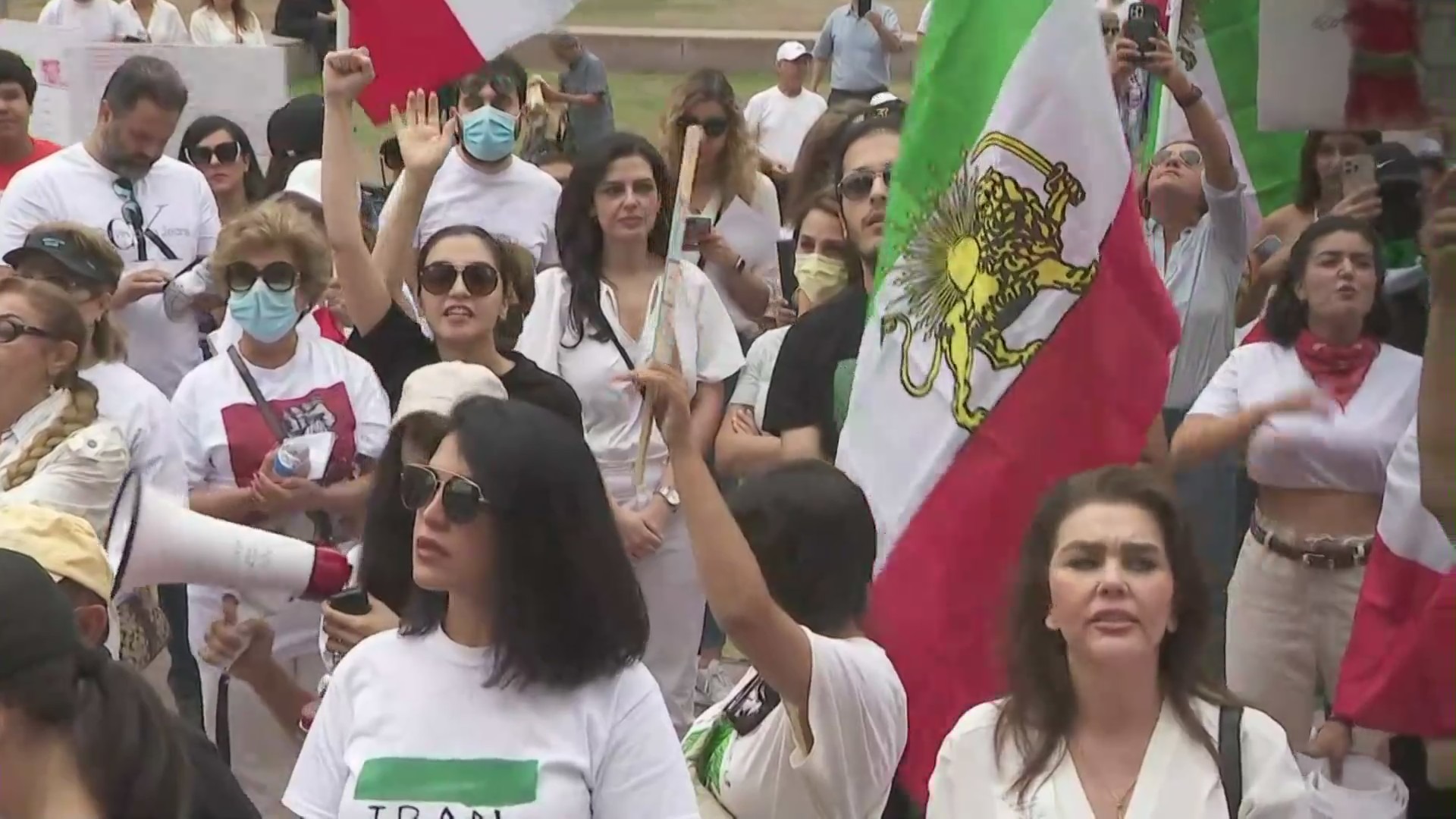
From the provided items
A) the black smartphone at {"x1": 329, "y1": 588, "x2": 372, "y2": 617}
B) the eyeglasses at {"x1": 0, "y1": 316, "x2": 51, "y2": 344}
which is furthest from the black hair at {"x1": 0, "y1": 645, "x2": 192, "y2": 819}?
the eyeglasses at {"x1": 0, "y1": 316, "x2": 51, "y2": 344}

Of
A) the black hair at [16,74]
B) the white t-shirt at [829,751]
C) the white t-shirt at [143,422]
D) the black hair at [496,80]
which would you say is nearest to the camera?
the white t-shirt at [829,751]

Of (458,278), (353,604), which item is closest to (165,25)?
(458,278)

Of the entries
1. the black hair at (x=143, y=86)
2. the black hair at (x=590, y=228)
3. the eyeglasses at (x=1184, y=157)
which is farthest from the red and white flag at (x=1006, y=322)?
the black hair at (x=143, y=86)

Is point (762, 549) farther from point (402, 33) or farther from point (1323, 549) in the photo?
point (402, 33)

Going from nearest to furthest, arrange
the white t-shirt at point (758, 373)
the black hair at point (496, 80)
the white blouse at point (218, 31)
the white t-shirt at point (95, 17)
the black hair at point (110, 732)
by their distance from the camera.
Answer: the black hair at point (110, 732), the white t-shirt at point (758, 373), the black hair at point (496, 80), the white t-shirt at point (95, 17), the white blouse at point (218, 31)

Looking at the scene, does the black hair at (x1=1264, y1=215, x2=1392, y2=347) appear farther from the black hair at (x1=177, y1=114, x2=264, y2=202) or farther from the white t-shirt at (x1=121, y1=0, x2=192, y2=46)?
the white t-shirt at (x1=121, y1=0, x2=192, y2=46)

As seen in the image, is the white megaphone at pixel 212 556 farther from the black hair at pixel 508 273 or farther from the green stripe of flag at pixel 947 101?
the green stripe of flag at pixel 947 101

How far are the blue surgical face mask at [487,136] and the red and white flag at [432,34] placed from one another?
1193 mm

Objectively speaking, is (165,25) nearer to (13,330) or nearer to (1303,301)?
(13,330)

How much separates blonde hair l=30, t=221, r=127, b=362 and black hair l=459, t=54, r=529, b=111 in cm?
274

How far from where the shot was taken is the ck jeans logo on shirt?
9.68 ft

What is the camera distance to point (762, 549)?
3.51 metres

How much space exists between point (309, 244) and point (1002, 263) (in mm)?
1763

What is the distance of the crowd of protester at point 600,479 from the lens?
305 cm
